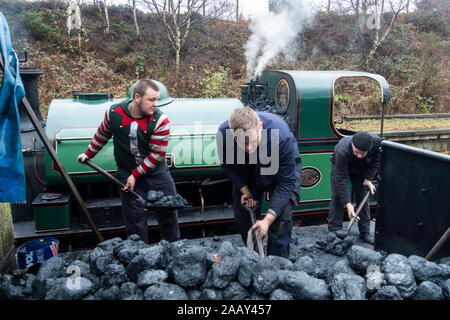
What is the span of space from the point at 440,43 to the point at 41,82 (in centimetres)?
1765

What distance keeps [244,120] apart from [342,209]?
97.7 inches

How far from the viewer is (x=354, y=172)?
4289 millimetres

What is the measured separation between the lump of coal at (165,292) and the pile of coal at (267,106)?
310cm

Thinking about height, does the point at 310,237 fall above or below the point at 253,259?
below

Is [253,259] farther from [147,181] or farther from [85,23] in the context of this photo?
[85,23]

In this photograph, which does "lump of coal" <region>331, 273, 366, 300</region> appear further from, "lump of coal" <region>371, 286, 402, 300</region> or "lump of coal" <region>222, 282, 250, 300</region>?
"lump of coal" <region>222, 282, 250, 300</region>

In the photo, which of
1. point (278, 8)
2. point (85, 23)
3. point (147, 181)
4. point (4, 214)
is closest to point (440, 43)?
point (278, 8)

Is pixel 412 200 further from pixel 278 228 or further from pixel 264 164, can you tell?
pixel 264 164

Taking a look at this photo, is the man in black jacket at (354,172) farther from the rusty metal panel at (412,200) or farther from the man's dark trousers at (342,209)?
the rusty metal panel at (412,200)

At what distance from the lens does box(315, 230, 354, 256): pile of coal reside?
3.62 metres

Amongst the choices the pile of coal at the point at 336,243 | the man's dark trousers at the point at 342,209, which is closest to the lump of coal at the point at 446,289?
the pile of coal at the point at 336,243

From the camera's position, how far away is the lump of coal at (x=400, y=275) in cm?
189

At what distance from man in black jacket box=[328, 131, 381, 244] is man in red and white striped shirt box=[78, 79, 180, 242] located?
1977 millimetres
